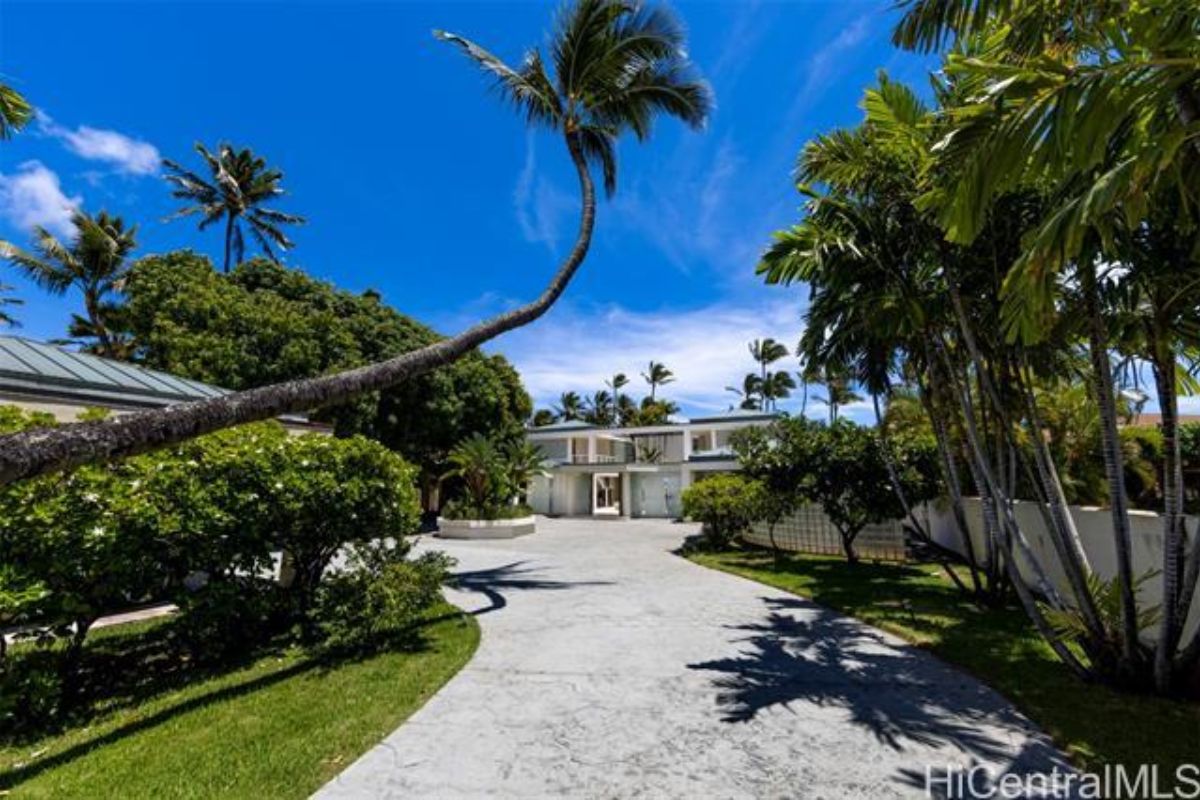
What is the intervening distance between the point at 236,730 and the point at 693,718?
3.69 m

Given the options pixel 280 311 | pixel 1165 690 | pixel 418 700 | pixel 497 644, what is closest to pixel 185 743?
pixel 418 700

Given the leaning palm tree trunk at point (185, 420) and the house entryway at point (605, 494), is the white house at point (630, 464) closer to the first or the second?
the house entryway at point (605, 494)

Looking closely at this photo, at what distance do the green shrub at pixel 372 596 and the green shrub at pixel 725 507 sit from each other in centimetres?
1013

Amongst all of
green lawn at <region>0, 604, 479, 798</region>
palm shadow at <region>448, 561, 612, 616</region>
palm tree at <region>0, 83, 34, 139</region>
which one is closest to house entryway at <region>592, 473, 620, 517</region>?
palm shadow at <region>448, 561, 612, 616</region>

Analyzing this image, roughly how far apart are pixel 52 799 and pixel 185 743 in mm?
807

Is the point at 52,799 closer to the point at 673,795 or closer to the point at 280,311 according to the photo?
the point at 673,795

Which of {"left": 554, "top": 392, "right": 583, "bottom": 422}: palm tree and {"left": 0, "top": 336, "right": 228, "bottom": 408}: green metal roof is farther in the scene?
{"left": 554, "top": 392, "right": 583, "bottom": 422}: palm tree

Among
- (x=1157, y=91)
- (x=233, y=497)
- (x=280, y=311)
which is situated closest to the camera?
(x=1157, y=91)

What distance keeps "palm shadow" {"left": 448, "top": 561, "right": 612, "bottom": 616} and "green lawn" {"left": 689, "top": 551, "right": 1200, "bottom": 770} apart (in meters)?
4.02

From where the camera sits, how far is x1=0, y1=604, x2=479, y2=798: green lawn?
368 centimetres

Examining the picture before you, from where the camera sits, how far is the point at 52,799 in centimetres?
351

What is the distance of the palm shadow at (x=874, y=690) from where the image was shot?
419 centimetres

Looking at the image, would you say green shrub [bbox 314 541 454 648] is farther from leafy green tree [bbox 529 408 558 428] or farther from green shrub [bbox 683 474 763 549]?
leafy green tree [bbox 529 408 558 428]

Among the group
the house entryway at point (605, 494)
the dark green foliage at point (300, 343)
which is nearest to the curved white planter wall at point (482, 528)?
the dark green foliage at point (300, 343)
